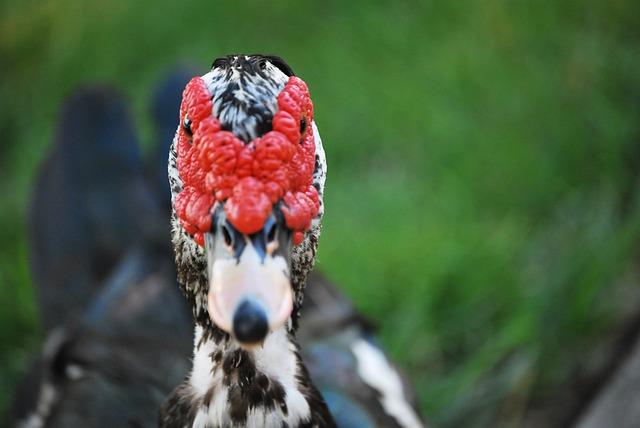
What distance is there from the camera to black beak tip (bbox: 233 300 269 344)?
46.1 inches

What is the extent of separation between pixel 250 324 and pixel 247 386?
0.29m

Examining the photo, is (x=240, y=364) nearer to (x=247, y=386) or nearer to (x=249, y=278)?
(x=247, y=386)

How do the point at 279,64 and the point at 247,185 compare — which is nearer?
the point at 247,185

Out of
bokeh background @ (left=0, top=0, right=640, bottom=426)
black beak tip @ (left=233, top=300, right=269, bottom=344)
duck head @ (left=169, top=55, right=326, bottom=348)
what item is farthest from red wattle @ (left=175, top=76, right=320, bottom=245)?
bokeh background @ (left=0, top=0, right=640, bottom=426)

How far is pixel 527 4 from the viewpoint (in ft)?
11.8

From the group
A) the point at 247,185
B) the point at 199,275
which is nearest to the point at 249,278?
the point at 247,185

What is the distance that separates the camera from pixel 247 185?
1.25 m

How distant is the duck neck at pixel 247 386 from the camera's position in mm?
1425

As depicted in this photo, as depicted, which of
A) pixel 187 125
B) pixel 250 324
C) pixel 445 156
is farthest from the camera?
pixel 445 156

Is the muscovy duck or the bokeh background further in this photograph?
the bokeh background

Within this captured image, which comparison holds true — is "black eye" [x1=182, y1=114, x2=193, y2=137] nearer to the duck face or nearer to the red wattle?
the red wattle

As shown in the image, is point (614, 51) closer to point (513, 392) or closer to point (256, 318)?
point (513, 392)

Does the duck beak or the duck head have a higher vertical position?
the duck head

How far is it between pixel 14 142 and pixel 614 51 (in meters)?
2.85
